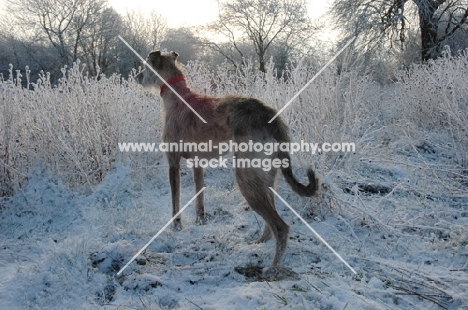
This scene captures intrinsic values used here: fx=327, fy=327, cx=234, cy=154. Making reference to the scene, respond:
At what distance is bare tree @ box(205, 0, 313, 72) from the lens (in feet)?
93.7

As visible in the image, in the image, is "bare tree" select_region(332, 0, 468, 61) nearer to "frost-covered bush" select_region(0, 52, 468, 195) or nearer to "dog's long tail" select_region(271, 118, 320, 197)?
"frost-covered bush" select_region(0, 52, 468, 195)

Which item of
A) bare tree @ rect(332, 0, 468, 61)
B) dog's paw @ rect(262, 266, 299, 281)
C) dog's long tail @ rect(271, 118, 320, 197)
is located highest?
bare tree @ rect(332, 0, 468, 61)

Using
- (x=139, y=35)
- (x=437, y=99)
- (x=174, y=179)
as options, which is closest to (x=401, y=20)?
(x=437, y=99)

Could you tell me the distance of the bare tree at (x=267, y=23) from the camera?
1124 inches

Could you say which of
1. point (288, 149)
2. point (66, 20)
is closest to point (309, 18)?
point (66, 20)

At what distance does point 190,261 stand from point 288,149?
1.24 metres

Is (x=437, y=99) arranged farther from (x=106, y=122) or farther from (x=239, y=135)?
(x=106, y=122)

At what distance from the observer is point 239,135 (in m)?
2.68

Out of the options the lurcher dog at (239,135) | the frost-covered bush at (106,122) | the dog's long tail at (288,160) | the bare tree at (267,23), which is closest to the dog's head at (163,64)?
the lurcher dog at (239,135)

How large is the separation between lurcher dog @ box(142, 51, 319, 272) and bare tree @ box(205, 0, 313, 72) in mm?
25467

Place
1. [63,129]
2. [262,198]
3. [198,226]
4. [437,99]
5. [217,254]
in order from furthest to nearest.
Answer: [437,99] < [63,129] < [198,226] < [217,254] < [262,198]

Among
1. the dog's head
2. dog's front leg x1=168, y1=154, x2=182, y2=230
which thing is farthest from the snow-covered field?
the dog's head

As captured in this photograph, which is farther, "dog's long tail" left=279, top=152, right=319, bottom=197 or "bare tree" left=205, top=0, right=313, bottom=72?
"bare tree" left=205, top=0, right=313, bottom=72

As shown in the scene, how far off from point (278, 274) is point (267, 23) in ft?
97.2
